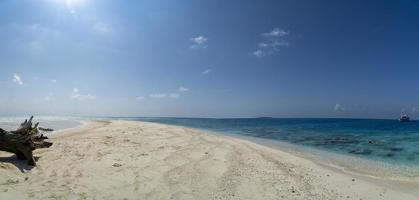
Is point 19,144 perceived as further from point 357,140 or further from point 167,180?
point 357,140

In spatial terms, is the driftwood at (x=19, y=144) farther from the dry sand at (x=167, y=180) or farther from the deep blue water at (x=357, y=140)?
the deep blue water at (x=357, y=140)

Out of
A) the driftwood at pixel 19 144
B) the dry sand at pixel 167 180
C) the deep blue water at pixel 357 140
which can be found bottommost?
the deep blue water at pixel 357 140

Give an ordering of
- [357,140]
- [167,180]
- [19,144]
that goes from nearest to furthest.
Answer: [167,180] → [19,144] → [357,140]

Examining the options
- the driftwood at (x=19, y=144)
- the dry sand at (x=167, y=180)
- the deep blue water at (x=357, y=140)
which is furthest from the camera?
the deep blue water at (x=357, y=140)

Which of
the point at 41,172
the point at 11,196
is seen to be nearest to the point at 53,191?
the point at 11,196

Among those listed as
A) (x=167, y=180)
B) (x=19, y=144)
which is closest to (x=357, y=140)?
(x=167, y=180)

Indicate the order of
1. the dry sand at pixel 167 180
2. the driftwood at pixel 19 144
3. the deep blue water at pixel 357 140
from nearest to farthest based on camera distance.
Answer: the dry sand at pixel 167 180
the driftwood at pixel 19 144
the deep blue water at pixel 357 140

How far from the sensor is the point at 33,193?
22.4ft

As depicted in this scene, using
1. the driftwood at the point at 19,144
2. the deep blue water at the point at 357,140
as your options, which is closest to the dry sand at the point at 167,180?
the driftwood at the point at 19,144

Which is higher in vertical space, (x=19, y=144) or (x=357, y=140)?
(x=19, y=144)

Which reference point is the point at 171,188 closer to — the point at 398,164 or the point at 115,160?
the point at 115,160

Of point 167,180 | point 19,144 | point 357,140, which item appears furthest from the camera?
point 357,140

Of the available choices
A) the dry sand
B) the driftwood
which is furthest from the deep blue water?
the driftwood

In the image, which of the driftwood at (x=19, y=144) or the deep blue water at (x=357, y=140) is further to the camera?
the deep blue water at (x=357, y=140)
